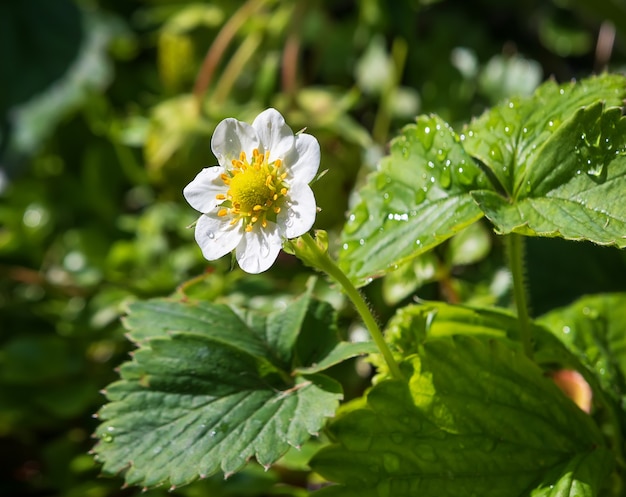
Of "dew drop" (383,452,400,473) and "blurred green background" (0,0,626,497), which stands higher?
"blurred green background" (0,0,626,497)

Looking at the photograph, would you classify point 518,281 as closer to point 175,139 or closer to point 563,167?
point 563,167

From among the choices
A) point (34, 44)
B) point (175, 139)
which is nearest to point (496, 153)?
point (175, 139)

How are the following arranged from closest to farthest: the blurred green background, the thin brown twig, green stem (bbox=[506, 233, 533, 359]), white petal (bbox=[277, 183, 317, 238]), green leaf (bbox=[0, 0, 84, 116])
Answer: white petal (bbox=[277, 183, 317, 238]) → green stem (bbox=[506, 233, 533, 359]) → the blurred green background → the thin brown twig → green leaf (bbox=[0, 0, 84, 116])

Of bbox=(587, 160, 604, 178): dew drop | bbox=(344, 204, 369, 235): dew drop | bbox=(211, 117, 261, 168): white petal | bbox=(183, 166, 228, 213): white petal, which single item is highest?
bbox=(211, 117, 261, 168): white petal

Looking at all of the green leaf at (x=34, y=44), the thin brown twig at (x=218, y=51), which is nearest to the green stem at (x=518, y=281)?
the thin brown twig at (x=218, y=51)

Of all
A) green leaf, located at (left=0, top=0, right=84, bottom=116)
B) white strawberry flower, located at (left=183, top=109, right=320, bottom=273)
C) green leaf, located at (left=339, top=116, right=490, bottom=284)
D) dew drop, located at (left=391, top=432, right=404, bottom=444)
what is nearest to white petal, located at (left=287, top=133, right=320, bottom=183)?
white strawberry flower, located at (left=183, top=109, right=320, bottom=273)

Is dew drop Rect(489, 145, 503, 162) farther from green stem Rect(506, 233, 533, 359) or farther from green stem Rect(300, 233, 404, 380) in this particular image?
green stem Rect(300, 233, 404, 380)

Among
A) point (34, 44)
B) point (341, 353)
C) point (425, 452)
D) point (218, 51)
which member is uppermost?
point (34, 44)

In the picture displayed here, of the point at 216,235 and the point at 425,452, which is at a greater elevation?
the point at 216,235
